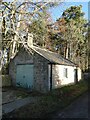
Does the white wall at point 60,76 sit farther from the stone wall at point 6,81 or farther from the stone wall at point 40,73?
the stone wall at point 6,81

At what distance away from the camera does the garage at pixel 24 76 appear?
82.2 ft

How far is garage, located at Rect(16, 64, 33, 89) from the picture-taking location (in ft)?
82.2

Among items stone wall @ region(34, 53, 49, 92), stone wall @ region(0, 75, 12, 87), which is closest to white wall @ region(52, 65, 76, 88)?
stone wall @ region(34, 53, 49, 92)

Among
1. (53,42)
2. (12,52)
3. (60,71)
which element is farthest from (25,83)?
(53,42)

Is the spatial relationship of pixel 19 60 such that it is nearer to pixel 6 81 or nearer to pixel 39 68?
pixel 6 81

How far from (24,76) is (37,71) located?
6.67 ft

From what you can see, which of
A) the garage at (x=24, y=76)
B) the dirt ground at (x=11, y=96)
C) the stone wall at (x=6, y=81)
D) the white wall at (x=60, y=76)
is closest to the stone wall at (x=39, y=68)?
the garage at (x=24, y=76)

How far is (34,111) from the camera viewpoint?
45.5 feet

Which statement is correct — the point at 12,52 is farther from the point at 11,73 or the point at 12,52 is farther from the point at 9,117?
the point at 9,117

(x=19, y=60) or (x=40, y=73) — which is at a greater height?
(x=19, y=60)

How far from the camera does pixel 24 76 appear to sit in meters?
25.8

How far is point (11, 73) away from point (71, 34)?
28.0 meters

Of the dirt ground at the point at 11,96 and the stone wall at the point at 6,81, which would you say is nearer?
the dirt ground at the point at 11,96

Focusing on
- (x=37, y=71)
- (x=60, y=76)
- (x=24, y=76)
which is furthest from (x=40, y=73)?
(x=60, y=76)
